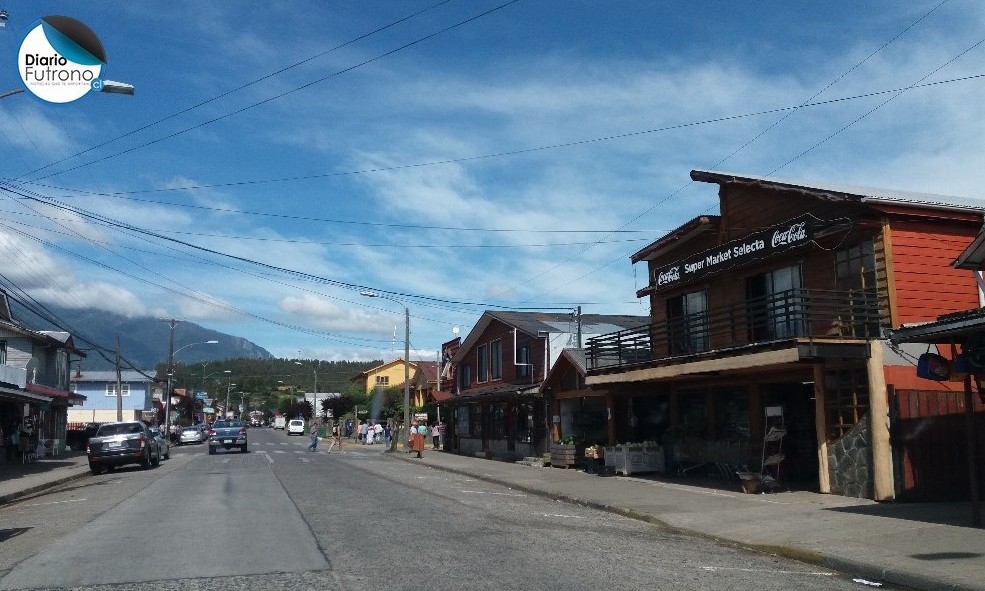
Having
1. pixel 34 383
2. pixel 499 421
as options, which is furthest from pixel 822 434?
pixel 34 383

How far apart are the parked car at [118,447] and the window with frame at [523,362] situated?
49.2 ft

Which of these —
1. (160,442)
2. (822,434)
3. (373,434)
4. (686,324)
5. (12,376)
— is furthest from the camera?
(373,434)

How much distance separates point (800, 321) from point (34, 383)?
1495 inches

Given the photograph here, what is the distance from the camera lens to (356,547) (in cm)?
1059

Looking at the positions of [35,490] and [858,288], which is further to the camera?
[35,490]

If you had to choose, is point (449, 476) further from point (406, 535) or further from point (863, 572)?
point (863, 572)

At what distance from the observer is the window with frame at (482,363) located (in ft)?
135

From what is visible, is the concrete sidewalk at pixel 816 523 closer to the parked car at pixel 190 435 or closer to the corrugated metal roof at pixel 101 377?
the parked car at pixel 190 435

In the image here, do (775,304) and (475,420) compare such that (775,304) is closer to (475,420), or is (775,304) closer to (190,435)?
(475,420)

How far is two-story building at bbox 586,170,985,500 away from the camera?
16172 millimetres

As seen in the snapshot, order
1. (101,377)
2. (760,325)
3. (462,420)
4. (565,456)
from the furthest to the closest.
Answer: (101,377), (462,420), (565,456), (760,325)

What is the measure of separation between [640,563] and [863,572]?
8.18 ft

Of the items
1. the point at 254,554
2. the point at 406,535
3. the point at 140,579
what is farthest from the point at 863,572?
the point at 140,579

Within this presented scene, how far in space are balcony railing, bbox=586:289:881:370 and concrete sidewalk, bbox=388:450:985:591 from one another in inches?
125
